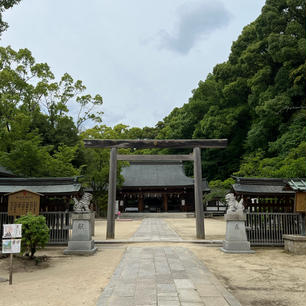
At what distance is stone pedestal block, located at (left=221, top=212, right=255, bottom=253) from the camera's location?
8.56m

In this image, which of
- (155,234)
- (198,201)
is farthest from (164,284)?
(155,234)

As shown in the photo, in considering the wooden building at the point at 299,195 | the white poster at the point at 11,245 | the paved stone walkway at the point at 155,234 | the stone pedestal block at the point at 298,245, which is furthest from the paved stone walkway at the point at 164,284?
the wooden building at the point at 299,195

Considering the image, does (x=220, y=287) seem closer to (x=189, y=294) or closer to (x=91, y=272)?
(x=189, y=294)

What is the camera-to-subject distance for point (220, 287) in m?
4.93

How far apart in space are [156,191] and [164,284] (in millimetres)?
25282

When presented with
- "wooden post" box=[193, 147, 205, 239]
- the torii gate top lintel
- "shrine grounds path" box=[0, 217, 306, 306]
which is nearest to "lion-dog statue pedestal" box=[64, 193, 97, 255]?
"shrine grounds path" box=[0, 217, 306, 306]

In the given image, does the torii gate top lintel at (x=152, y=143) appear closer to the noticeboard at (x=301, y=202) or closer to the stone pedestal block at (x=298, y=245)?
the noticeboard at (x=301, y=202)

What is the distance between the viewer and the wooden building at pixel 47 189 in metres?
9.94

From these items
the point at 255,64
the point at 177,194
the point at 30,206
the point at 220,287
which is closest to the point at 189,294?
the point at 220,287

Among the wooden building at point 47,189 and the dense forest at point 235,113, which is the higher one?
the dense forest at point 235,113

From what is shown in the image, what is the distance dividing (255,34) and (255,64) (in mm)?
5208

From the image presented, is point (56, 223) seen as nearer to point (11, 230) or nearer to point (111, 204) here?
point (111, 204)

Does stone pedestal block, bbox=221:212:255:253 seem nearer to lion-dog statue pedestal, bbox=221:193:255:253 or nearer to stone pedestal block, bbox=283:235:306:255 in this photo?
lion-dog statue pedestal, bbox=221:193:255:253

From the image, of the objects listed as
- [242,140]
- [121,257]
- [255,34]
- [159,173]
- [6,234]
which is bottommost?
[121,257]
